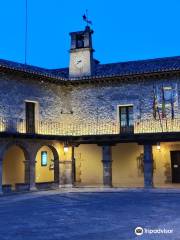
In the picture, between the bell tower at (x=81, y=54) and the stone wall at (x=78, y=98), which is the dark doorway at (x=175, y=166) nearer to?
the stone wall at (x=78, y=98)

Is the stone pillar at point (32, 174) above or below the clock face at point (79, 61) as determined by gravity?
below

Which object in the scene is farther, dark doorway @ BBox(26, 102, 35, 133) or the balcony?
dark doorway @ BBox(26, 102, 35, 133)

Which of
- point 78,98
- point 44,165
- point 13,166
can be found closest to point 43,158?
point 44,165

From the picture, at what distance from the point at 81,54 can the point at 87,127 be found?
5512 millimetres

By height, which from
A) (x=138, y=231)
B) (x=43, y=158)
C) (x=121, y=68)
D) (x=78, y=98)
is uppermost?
(x=121, y=68)

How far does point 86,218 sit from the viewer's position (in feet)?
37.4

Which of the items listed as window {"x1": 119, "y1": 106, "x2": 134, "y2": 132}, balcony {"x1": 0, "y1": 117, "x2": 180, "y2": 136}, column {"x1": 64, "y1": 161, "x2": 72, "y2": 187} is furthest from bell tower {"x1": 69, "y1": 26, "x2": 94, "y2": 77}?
column {"x1": 64, "y1": 161, "x2": 72, "y2": 187}

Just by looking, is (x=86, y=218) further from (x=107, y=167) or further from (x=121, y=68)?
(x=121, y=68)

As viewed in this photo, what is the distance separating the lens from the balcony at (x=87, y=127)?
68.9 ft

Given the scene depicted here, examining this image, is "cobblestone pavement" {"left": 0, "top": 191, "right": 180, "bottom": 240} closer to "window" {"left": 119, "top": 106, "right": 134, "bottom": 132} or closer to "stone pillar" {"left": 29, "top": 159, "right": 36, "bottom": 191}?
"stone pillar" {"left": 29, "top": 159, "right": 36, "bottom": 191}

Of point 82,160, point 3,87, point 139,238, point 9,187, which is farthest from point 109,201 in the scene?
point 82,160

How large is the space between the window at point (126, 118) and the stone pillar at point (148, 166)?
181 centimetres

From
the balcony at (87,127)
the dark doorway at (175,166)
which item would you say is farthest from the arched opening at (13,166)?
the dark doorway at (175,166)

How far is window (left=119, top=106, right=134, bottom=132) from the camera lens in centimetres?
2309
